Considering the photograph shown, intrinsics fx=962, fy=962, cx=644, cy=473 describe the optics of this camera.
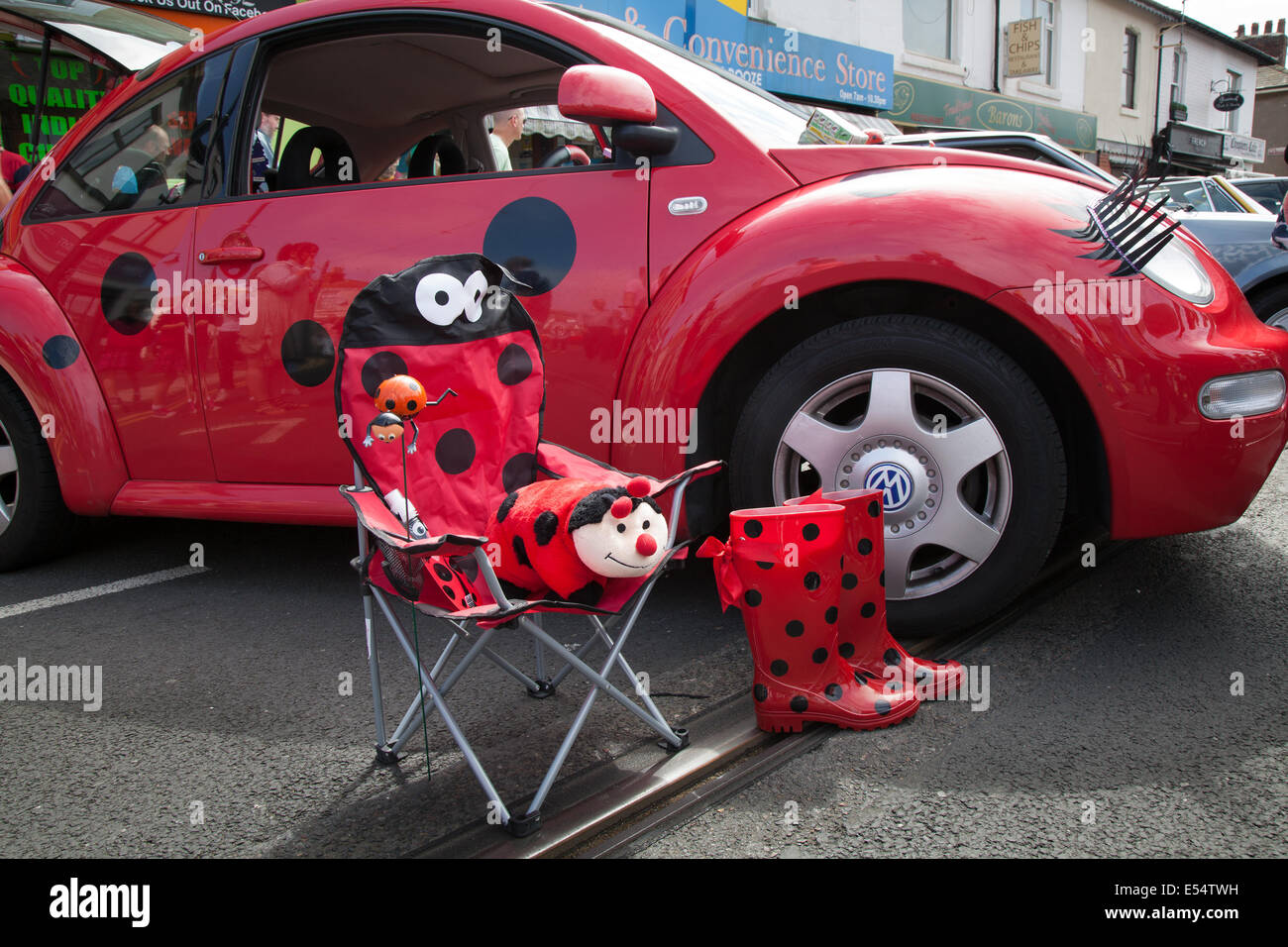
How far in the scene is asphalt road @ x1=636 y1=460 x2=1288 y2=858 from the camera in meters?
1.75

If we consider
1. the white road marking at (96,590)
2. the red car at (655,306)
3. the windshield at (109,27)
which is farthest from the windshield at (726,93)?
the windshield at (109,27)

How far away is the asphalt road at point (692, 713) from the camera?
1.82m

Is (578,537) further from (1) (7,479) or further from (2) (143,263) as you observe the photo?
(1) (7,479)

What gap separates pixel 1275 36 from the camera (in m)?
35.6

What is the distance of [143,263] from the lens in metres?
3.34

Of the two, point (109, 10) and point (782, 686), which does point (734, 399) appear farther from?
point (109, 10)

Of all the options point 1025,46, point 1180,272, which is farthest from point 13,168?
point 1025,46

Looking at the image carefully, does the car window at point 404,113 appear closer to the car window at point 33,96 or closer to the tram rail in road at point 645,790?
the tram rail in road at point 645,790

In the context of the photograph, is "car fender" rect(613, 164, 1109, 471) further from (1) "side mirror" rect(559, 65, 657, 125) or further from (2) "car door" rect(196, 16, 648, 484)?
(1) "side mirror" rect(559, 65, 657, 125)

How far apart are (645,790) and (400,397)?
3.12 feet

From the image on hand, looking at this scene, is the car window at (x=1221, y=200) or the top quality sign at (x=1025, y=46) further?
the top quality sign at (x=1025, y=46)

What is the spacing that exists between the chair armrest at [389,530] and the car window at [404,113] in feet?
5.09

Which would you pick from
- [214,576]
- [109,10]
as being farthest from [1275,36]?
[214,576]
